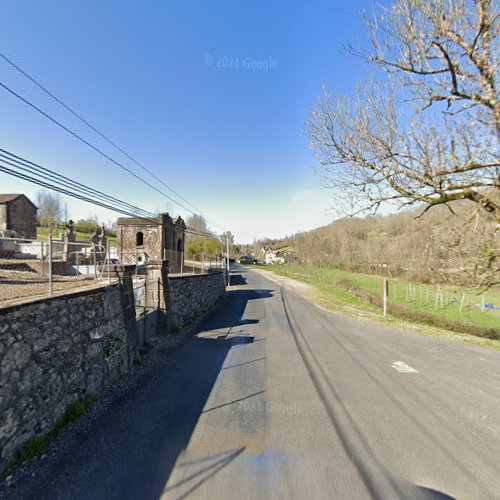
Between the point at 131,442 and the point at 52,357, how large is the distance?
1918 millimetres

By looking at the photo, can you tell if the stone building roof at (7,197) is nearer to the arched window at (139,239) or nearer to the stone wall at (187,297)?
the arched window at (139,239)

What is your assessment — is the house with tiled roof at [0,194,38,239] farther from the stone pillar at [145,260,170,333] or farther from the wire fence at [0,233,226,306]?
the stone pillar at [145,260,170,333]

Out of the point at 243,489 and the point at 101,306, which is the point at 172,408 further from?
the point at 101,306

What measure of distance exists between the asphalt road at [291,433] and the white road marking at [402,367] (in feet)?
0.17

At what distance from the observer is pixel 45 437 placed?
11.8 feet

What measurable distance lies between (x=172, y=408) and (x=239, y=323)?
705cm

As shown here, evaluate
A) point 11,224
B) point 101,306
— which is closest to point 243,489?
point 101,306

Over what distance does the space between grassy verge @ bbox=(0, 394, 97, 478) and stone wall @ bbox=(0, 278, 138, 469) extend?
0.25ft

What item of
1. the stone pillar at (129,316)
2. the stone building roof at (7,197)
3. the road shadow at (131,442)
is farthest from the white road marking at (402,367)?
the stone building roof at (7,197)

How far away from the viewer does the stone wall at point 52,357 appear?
326cm

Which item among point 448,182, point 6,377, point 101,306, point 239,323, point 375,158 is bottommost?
point 239,323

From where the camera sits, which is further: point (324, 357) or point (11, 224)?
point (11, 224)

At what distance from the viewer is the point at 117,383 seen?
536 cm

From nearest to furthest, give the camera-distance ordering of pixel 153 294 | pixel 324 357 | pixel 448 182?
pixel 448 182 < pixel 324 357 < pixel 153 294
